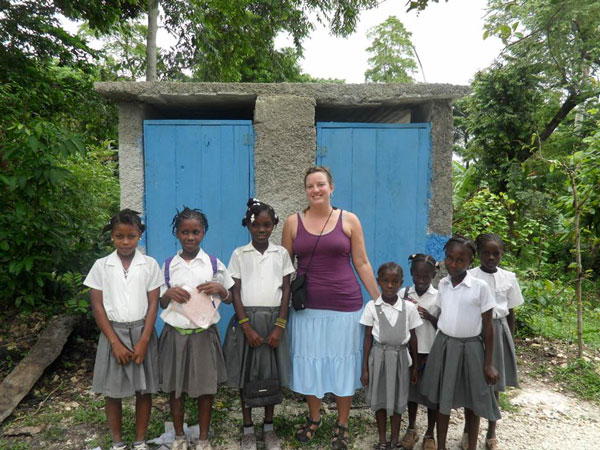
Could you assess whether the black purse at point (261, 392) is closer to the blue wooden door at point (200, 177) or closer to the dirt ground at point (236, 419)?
the dirt ground at point (236, 419)

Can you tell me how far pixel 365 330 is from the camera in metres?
2.62

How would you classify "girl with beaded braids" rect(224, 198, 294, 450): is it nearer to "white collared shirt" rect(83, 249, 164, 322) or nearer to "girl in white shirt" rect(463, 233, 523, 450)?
"white collared shirt" rect(83, 249, 164, 322)

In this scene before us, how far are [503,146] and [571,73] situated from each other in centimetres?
255

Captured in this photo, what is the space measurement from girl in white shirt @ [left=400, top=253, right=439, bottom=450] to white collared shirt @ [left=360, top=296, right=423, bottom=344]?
0.44 ft

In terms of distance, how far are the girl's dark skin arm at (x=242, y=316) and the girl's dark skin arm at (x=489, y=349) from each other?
4.29 feet

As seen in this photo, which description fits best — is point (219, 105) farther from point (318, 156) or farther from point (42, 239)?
point (42, 239)

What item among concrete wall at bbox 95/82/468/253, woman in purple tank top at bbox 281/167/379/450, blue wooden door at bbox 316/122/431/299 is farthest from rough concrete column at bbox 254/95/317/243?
woman in purple tank top at bbox 281/167/379/450

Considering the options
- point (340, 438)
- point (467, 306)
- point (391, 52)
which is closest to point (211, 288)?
point (340, 438)

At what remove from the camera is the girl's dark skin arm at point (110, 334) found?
2.38 m

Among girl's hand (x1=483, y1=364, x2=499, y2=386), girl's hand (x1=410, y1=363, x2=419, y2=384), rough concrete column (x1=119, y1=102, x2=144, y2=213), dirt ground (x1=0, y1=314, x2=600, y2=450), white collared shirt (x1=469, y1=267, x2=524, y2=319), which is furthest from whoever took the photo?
rough concrete column (x1=119, y1=102, x2=144, y2=213)

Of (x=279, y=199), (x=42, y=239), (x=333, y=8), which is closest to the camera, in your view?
(x=279, y=199)

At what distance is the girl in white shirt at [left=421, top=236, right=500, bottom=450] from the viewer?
238 cm

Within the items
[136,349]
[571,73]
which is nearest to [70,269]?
[136,349]

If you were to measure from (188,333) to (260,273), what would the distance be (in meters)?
0.56
